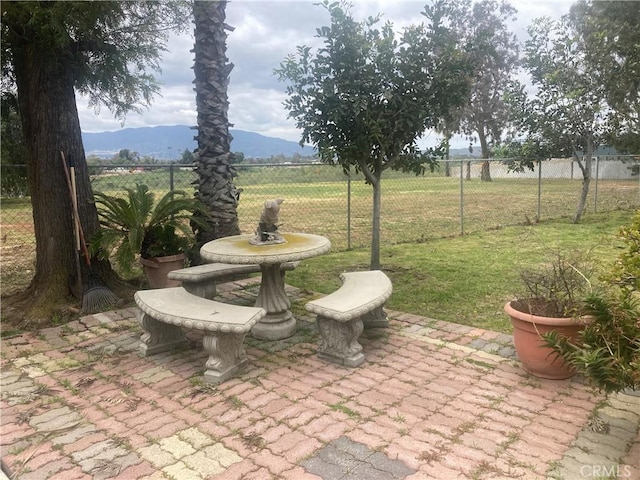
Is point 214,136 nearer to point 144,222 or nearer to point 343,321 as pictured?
point 144,222

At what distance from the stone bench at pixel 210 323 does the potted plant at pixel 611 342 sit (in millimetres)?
2123

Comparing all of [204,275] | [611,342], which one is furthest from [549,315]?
[204,275]

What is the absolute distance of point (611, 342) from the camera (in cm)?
255

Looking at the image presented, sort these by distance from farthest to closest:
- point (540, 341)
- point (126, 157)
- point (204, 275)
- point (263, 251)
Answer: point (126, 157) → point (204, 275) → point (263, 251) → point (540, 341)

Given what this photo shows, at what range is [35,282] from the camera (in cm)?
537

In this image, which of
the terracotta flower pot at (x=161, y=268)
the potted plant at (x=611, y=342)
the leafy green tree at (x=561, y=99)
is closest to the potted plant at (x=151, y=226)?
the terracotta flower pot at (x=161, y=268)

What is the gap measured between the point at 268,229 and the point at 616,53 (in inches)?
444

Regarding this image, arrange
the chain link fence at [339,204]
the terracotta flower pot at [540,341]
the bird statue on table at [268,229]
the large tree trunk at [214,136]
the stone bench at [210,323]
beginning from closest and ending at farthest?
the terracotta flower pot at [540,341]
the stone bench at [210,323]
the bird statue on table at [268,229]
the large tree trunk at [214,136]
the chain link fence at [339,204]

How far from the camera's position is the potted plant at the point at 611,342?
241 cm

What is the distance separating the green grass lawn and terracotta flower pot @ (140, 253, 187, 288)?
1.62m

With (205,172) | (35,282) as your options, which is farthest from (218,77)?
(35,282)

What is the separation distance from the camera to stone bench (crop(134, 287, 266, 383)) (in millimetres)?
3307

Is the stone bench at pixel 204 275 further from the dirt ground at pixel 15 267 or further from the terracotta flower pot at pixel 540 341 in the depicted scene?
the dirt ground at pixel 15 267

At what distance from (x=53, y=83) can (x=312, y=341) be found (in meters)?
4.10
